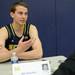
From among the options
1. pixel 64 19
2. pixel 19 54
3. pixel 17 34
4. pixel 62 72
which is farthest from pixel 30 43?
pixel 64 19

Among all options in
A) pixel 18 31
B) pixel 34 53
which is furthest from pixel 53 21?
pixel 34 53

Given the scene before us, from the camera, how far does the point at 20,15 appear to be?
267 centimetres

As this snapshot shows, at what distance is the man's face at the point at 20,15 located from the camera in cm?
264

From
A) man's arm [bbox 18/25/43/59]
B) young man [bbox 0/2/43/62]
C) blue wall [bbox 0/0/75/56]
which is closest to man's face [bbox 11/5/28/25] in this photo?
young man [bbox 0/2/43/62]

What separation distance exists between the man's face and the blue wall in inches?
32.9

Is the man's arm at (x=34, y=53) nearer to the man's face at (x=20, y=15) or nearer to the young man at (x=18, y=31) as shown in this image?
the young man at (x=18, y=31)

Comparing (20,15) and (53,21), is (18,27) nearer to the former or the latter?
(20,15)

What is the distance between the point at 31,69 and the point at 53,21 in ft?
6.15

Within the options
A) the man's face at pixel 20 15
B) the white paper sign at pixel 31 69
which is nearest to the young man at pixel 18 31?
the man's face at pixel 20 15

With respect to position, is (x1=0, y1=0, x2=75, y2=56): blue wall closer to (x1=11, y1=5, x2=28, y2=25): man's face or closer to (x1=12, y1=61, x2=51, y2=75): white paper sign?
(x1=11, y1=5, x2=28, y2=25): man's face

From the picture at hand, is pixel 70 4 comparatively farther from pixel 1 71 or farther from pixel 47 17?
pixel 1 71

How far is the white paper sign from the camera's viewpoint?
175cm

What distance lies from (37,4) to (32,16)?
180 mm

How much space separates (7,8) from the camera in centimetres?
351
